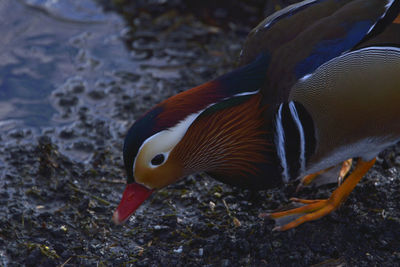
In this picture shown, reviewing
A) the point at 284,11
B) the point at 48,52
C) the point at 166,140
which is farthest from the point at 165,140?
the point at 48,52

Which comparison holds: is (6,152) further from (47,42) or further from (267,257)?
(267,257)

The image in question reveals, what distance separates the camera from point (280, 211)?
326 centimetres

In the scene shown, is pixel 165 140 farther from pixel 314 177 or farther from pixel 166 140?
pixel 314 177

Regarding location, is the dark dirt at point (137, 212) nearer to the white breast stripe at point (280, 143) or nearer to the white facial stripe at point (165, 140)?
the white breast stripe at point (280, 143)

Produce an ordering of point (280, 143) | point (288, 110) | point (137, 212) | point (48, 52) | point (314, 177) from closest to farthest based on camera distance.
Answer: point (288, 110) → point (280, 143) → point (137, 212) → point (314, 177) → point (48, 52)

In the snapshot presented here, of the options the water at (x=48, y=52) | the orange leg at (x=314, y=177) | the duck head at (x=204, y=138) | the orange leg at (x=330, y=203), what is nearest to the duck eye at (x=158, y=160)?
the duck head at (x=204, y=138)

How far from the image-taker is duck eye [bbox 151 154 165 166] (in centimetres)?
264

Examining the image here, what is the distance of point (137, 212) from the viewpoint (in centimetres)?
339

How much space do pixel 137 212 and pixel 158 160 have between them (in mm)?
828

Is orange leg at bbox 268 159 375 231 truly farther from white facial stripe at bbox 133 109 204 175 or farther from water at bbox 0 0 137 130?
water at bbox 0 0 137 130

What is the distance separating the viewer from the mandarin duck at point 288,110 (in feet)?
8.86

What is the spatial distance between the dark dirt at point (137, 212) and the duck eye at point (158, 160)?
1.98 ft

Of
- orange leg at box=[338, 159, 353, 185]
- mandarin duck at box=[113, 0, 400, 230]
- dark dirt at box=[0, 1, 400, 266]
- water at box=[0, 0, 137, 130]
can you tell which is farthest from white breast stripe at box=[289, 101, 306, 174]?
water at box=[0, 0, 137, 130]

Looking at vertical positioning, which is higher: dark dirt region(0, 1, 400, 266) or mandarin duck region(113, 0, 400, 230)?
mandarin duck region(113, 0, 400, 230)
